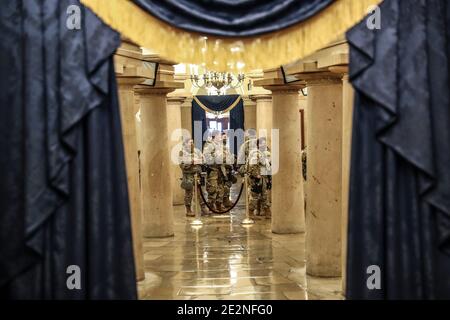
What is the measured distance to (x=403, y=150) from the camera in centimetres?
314

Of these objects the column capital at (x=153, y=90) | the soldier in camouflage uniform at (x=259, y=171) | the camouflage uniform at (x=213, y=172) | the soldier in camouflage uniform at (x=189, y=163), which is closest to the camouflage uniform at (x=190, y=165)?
the soldier in camouflage uniform at (x=189, y=163)

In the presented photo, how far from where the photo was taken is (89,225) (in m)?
3.24

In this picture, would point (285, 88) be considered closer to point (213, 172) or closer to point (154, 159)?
point (154, 159)

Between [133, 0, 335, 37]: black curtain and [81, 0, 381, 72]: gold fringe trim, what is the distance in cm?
7

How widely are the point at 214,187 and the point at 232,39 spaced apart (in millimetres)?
7686

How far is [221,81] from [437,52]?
28.6 ft

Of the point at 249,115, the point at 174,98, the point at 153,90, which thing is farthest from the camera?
the point at 249,115

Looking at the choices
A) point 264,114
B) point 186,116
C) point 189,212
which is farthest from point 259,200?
point 186,116

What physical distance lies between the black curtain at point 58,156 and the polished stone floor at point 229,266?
2242mm

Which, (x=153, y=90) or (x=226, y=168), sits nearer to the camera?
(x=153, y=90)

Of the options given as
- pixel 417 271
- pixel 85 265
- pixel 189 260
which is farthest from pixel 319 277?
pixel 85 265

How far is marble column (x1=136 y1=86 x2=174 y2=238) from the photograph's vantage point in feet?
28.0

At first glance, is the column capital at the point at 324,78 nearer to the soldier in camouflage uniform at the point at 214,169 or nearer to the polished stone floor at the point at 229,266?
the polished stone floor at the point at 229,266
